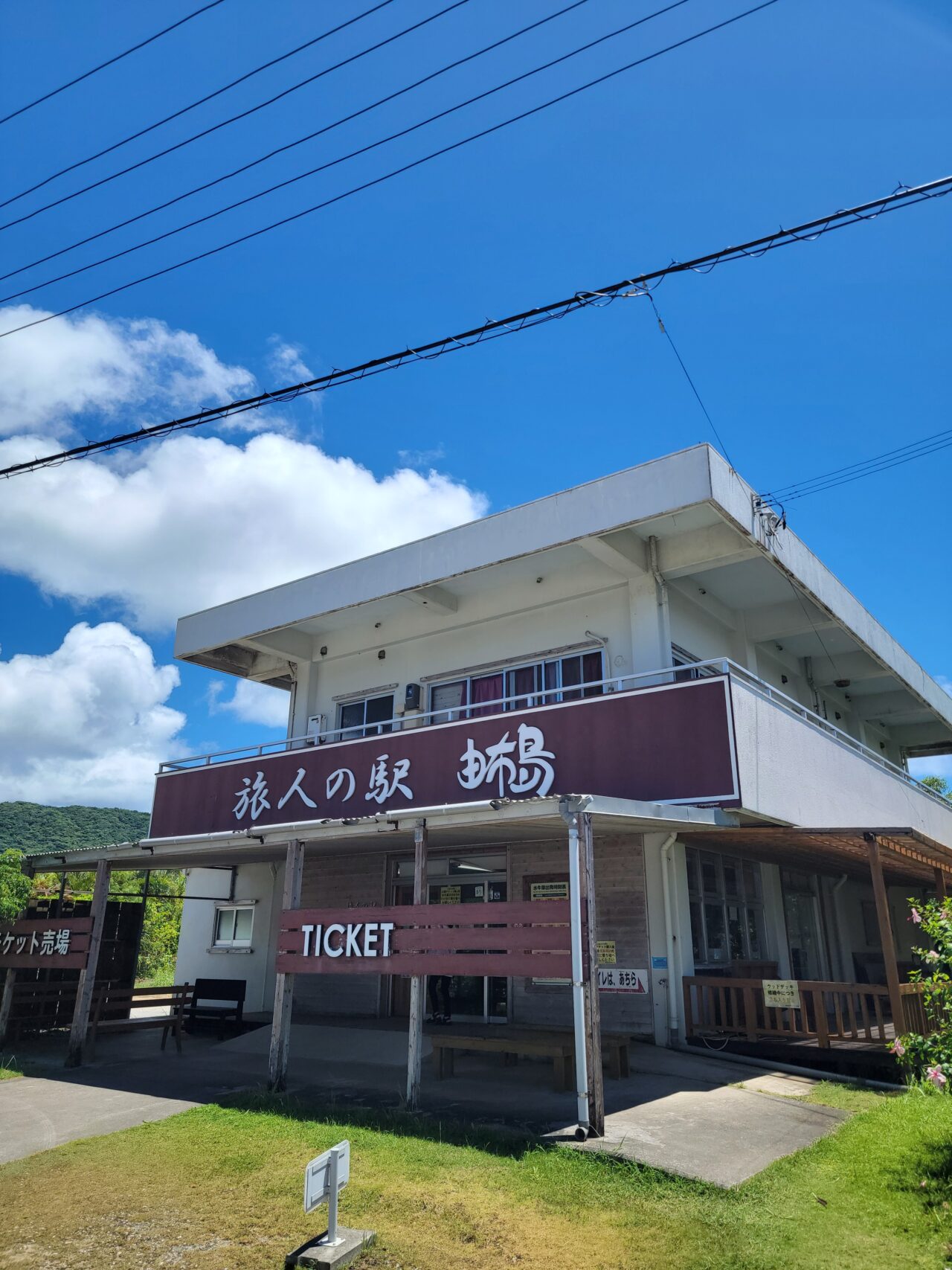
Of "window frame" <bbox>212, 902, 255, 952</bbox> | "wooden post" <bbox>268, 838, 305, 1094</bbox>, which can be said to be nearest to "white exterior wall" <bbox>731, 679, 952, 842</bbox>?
"wooden post" <bbox>268, 838, 305, 1094</bbox>

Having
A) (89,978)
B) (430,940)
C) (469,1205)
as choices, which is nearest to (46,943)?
(89,978)

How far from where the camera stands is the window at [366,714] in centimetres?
1593

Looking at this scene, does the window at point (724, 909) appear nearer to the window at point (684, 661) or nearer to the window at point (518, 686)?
the window at point (684, 661)

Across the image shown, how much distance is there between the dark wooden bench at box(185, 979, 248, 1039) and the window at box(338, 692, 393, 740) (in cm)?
446

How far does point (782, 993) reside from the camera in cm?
1023

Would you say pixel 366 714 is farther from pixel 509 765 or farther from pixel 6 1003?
pixel 6 1003

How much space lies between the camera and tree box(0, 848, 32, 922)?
44.2 ft

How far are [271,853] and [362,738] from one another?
2589 mm

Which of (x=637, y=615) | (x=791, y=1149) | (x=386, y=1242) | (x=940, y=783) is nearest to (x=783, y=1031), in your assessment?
(x=791, y=1149)

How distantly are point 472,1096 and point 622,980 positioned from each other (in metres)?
3.50

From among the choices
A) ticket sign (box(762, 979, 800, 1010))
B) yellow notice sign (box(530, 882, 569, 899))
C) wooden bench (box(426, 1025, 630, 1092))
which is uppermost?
yellow notice sign (box(530, 882, 569, 899))

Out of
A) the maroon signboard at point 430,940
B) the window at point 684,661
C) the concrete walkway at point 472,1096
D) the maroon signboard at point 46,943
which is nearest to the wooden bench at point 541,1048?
the concrete walkway at point 472,1096

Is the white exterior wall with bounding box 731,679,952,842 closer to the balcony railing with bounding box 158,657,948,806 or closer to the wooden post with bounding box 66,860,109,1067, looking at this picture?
the balcony railing with bounding box 158,657,948,806

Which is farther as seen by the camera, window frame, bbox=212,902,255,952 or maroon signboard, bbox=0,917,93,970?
window frame, bbox=212,902,255,952
